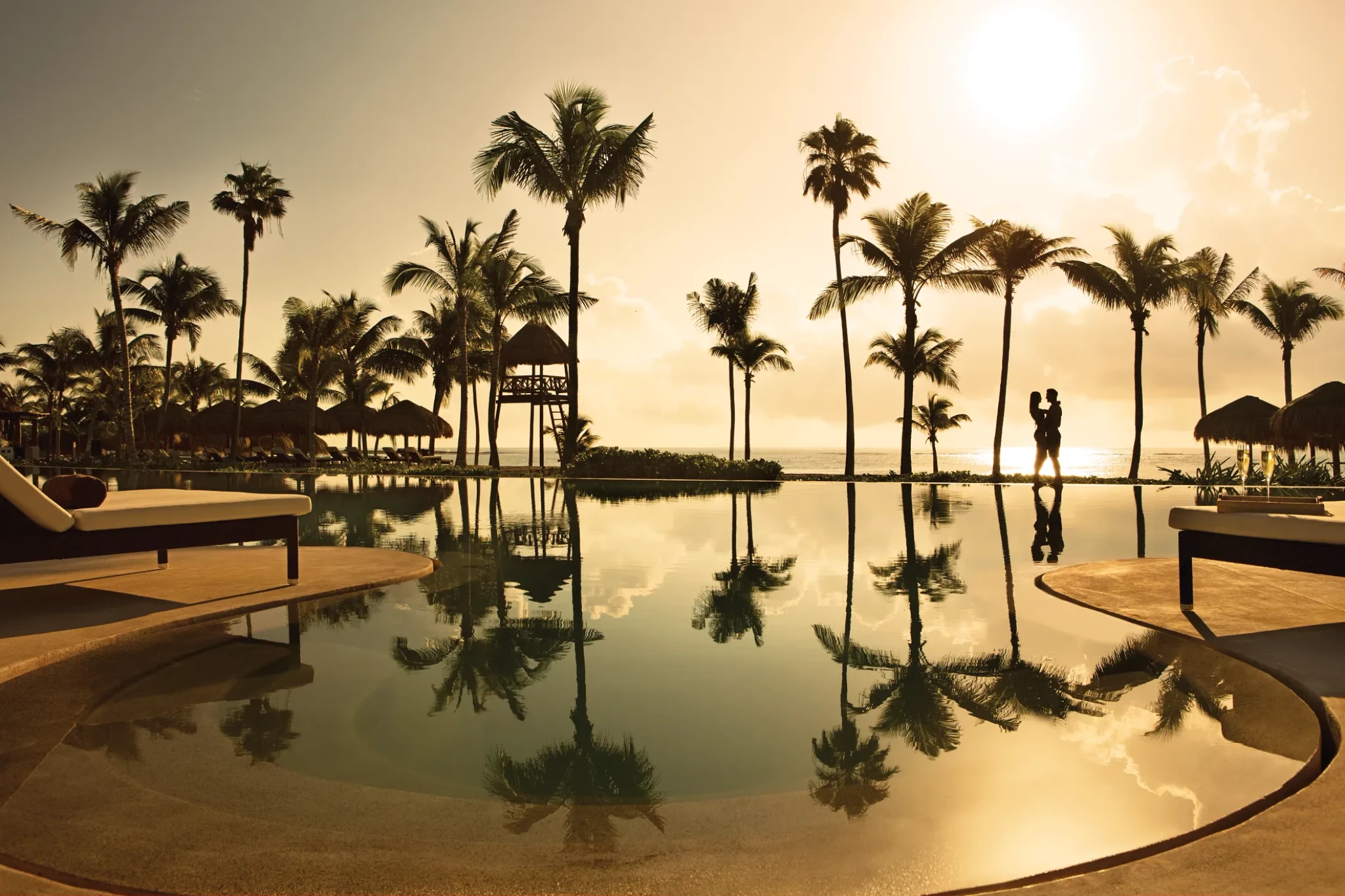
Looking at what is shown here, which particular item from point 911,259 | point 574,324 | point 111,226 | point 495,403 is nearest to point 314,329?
point 111,226

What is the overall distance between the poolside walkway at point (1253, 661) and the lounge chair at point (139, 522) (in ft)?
18.0

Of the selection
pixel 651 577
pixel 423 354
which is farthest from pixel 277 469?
pixel 651 577

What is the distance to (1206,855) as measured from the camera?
1944mm

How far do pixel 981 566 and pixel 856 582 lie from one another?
1578mm

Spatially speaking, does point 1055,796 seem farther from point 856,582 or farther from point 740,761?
point 856,582

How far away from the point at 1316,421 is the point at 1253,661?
24.9m

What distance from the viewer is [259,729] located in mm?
3061

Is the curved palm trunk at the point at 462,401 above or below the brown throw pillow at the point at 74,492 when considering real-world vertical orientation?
above

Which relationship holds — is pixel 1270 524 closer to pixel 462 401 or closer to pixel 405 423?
pixel 462 401

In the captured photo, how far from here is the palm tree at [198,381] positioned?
53.4m

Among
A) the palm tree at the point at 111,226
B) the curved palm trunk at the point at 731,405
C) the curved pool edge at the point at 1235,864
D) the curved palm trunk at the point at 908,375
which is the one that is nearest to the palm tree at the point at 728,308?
the curved palm trunk at the point at 731,405

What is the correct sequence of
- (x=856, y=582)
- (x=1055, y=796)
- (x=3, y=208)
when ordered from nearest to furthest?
(x=1055, y=796) < (x=856, y=582) < (x=3, y=208)

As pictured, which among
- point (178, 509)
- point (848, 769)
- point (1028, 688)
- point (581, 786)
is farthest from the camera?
point (178, 509)

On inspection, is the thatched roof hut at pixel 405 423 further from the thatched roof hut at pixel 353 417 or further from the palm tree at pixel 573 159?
the palm tree at pixel 573 159
